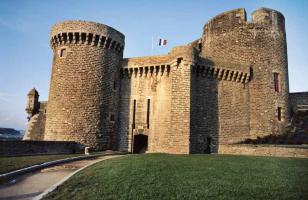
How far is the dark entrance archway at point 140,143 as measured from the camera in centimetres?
2055

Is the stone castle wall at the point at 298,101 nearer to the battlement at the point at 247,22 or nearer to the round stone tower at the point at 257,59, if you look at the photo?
the round stone tower at the point at 257,59

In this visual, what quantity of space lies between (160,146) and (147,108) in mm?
3142

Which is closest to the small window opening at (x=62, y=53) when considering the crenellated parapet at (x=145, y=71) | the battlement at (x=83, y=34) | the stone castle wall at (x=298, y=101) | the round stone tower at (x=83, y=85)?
the round stone tower at (x=83, y=85)

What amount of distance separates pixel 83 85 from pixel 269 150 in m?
12.8

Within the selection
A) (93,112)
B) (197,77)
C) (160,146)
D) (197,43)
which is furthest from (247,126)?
(93,112)

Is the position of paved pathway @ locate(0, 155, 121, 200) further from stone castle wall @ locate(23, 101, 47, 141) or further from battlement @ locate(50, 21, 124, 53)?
stone castle wall @ locate(23, 101, 47, 141)

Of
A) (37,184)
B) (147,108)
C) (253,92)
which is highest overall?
(253,92)

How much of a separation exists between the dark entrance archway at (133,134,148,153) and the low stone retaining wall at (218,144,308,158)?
5440mm

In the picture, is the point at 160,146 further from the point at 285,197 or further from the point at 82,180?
the point at 285,197

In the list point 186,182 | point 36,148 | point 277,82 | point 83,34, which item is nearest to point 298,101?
point 277,82

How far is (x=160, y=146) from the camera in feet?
62.1

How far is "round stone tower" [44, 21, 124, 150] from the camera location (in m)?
18.6

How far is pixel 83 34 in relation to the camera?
19.6 metres

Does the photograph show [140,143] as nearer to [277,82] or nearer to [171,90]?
[171,90]
